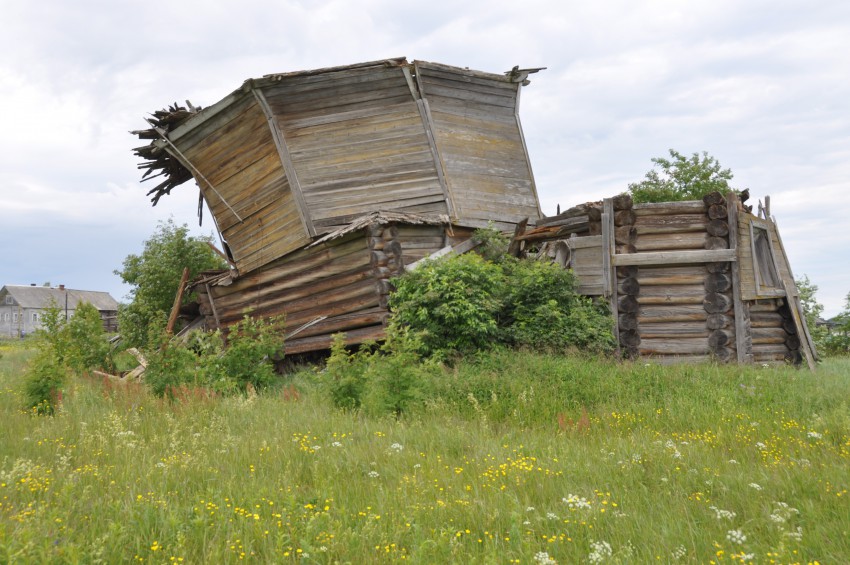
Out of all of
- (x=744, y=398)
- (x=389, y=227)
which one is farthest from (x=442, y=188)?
(x=744, y=398)

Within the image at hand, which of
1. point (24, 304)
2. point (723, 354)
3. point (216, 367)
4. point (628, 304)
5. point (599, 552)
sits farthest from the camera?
point (24, 304)

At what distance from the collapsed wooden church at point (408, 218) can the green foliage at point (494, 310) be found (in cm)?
78

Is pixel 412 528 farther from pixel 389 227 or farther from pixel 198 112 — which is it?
pixel 198 112

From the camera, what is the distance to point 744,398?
28.7ft

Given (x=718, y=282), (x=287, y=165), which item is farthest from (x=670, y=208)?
(x=287, y=165)

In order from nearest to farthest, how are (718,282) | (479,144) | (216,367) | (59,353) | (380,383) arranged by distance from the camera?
(380,383), (216,367), (59,353), (718,282), (479,144)

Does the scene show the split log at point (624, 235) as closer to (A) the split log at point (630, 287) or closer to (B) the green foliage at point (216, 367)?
(A) the split log at point (630, 287)

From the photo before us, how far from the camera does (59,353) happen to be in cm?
1224

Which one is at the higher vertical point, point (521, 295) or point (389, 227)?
point (389, 227)

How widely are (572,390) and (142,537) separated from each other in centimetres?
664

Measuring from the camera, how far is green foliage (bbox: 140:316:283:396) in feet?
33.1

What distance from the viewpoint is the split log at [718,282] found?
Result: 12438 millimetres

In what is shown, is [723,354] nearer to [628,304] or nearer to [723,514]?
[628,304]

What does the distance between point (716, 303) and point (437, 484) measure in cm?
983
